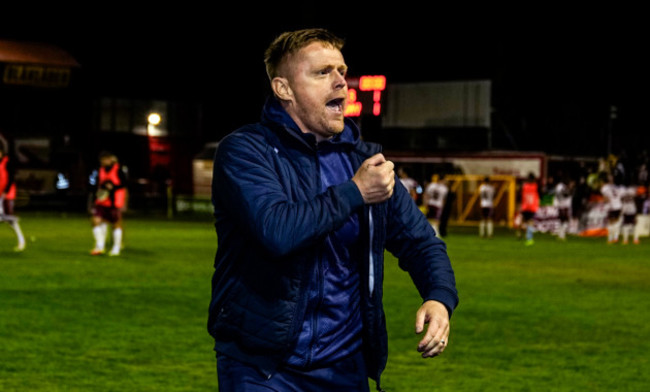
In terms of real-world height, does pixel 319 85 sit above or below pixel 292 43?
below

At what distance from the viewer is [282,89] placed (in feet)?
10.7

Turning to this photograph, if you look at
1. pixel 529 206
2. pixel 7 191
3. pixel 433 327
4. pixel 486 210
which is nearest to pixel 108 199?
pixel 7 191

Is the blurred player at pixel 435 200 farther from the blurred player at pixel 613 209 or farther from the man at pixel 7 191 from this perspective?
the man at pixel 7 191

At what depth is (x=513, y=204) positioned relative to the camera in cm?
3947

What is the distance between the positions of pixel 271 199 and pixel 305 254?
0.77ft

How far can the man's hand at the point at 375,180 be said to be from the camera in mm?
3006

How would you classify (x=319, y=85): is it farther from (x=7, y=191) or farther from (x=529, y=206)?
(x=529, y=206)

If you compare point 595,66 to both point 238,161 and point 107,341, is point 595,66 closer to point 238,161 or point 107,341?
point 107,341

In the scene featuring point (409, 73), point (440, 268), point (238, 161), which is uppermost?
point (409, 73)

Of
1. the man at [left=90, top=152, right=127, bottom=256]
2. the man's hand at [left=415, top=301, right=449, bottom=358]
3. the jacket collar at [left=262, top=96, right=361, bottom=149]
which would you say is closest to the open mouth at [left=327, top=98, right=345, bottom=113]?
the jacket collar at [left=262, top=96, right=361, bottom=149]

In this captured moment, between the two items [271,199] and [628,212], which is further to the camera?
[628,212]

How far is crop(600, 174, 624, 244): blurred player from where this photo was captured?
29.8 metres

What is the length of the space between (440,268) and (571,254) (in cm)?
2122

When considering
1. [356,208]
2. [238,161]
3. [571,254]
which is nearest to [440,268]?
[356,208]
